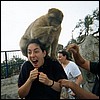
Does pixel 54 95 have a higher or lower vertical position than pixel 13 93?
higher

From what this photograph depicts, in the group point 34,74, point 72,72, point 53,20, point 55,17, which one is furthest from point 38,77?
point 55,17

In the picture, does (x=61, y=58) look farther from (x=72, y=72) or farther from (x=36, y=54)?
(x=36, y=54)

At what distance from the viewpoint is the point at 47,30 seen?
4.09 metres

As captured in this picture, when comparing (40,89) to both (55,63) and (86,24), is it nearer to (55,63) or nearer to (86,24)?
(55,63)

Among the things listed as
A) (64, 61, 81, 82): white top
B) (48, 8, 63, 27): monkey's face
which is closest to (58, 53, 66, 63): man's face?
(64, 61, 81, 82): white top

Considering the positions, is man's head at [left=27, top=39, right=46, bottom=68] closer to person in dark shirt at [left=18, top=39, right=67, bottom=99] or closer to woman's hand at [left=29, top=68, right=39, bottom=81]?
person in dark shirt at [left=18, top=39, right=67, bottom=99]

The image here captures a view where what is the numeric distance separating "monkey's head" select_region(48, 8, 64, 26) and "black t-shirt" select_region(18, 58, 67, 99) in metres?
2.34

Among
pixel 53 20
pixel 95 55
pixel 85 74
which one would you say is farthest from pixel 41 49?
pixel 95 55

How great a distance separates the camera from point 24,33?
4023 millimetres

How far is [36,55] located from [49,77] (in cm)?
Result: 25

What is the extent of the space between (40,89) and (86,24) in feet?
42.7

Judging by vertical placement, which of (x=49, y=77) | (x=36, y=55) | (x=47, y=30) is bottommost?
(x=49, y=77)

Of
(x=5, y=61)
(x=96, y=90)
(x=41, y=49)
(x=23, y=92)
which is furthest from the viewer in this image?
(x=5, y=61)

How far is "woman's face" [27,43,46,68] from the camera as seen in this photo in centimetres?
225
